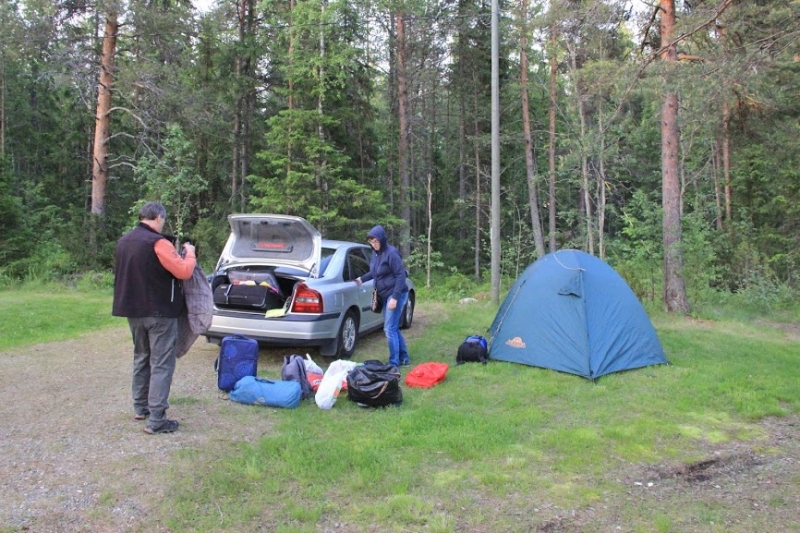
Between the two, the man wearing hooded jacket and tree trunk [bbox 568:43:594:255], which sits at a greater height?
tree trunk [bbox 568:43:594:255]

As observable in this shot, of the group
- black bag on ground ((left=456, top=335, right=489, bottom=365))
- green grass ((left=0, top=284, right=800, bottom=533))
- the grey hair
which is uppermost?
the grey hair

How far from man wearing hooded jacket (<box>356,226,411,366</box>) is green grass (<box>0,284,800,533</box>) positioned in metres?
0.72

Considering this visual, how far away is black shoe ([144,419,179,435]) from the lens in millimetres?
4340

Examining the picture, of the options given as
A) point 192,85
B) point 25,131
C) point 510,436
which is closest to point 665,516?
point 510,436

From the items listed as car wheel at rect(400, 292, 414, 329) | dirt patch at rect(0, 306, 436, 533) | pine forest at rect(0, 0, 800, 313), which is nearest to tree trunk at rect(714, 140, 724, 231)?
pine forest at rect(0, 0, 800, 313)

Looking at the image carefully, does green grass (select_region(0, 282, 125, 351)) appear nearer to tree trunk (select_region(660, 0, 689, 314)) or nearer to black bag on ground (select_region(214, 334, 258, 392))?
black bag on ground (select_region(214, 334, 258, 392))

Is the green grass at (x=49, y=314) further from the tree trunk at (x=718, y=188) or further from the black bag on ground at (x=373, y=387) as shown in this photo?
the tree trunk at (x=718, y=188)

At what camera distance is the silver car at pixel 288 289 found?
6371 mm

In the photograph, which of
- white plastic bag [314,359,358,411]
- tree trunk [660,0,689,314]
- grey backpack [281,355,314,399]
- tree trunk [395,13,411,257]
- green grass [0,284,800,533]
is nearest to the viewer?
green grass [0,284,800,533]

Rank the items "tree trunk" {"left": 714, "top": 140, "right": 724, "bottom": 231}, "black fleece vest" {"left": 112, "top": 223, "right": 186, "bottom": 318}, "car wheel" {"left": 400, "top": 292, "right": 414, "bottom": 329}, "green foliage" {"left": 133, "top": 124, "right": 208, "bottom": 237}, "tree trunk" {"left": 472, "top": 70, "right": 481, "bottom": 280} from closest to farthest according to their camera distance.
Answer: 1. "black fleece vest" {"left": 112, "top": 223, "right": 186, "bottom": 318}
2. "car wheel" {"left": 400, "top": 292, "right": 414, "bottom": 329}
3. "green foliage" {"left": 133, "top": 124, "right": 208, "bottom": 237}
4. "tree trunk" {"left": 472, "top": 70, "right": 481, "bottom": 280}
5. "tree trunk" {"left": 714, "top": 140, "right": 724, "bottom": 231}

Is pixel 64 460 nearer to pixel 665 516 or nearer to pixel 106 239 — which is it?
pixel 665 516

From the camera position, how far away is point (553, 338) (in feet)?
21.9

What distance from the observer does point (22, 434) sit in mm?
4285

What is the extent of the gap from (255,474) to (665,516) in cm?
259
